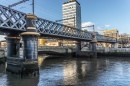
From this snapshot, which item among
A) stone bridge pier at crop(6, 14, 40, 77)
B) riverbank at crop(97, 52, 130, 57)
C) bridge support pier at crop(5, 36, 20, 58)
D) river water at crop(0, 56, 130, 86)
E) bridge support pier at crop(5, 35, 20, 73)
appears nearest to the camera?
river water at crop(0, 56, 130, 86)

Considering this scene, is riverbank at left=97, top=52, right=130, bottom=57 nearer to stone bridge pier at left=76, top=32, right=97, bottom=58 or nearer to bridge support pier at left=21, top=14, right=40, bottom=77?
stone bridge pier at left=76, top=32, right=97, bottom=58

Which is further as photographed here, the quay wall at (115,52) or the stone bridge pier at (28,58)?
the quay wall at (115,52)

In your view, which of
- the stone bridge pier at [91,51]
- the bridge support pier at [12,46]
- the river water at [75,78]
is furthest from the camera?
the stone bridge pier at [91,51]

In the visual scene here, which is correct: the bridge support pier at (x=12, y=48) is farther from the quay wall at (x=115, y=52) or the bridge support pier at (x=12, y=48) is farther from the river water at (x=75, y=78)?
the quay wall at (x=115, y=52)

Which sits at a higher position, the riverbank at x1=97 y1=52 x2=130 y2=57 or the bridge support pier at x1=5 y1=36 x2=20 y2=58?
the bridge support pier at x1=5 y1=36 x2=20 y2=58

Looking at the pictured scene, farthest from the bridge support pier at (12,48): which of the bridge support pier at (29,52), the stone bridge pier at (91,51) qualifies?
the stone bridge pier at (91,51)

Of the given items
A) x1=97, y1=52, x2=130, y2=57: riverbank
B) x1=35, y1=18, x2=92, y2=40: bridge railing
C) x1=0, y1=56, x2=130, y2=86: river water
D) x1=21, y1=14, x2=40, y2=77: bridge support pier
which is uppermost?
x1=35, y1=18, x2=92, y2=40: bridge railing

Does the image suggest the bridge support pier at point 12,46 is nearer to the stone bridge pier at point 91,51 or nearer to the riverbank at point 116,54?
the stone bridge pier at point 91,51

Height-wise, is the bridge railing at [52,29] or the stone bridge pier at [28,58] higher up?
the bridge railing at [52,29]

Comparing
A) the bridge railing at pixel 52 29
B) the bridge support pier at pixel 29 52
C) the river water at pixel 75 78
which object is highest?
the bridge railing at pixel 52 29

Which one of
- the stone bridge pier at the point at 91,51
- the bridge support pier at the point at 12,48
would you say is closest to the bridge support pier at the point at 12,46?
the bridge support pier at the point at 12,48

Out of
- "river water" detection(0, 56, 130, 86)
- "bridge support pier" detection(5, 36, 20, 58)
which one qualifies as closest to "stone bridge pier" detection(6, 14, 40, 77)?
"river water" detection(0, 56, 130, 86)

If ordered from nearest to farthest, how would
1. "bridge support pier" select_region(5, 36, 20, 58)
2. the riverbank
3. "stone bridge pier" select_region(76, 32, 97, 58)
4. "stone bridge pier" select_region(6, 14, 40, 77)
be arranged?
"stone bridge pier" select_region(6, 14, 40, 77) < "bridge support pier" select_region(5, 36, 20, 58) < "stone bridge pier" select_region(76, 32, 97, 58) < the riverbank

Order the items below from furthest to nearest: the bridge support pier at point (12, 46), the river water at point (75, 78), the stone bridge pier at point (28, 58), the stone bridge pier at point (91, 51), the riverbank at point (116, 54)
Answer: the riverbank at point (116, 54), the stone bridge pier at point (91, 51), the bridge support pier at point (12, 46), the stone bridge pier at point (28, 58), the river water at point (75, 78)
